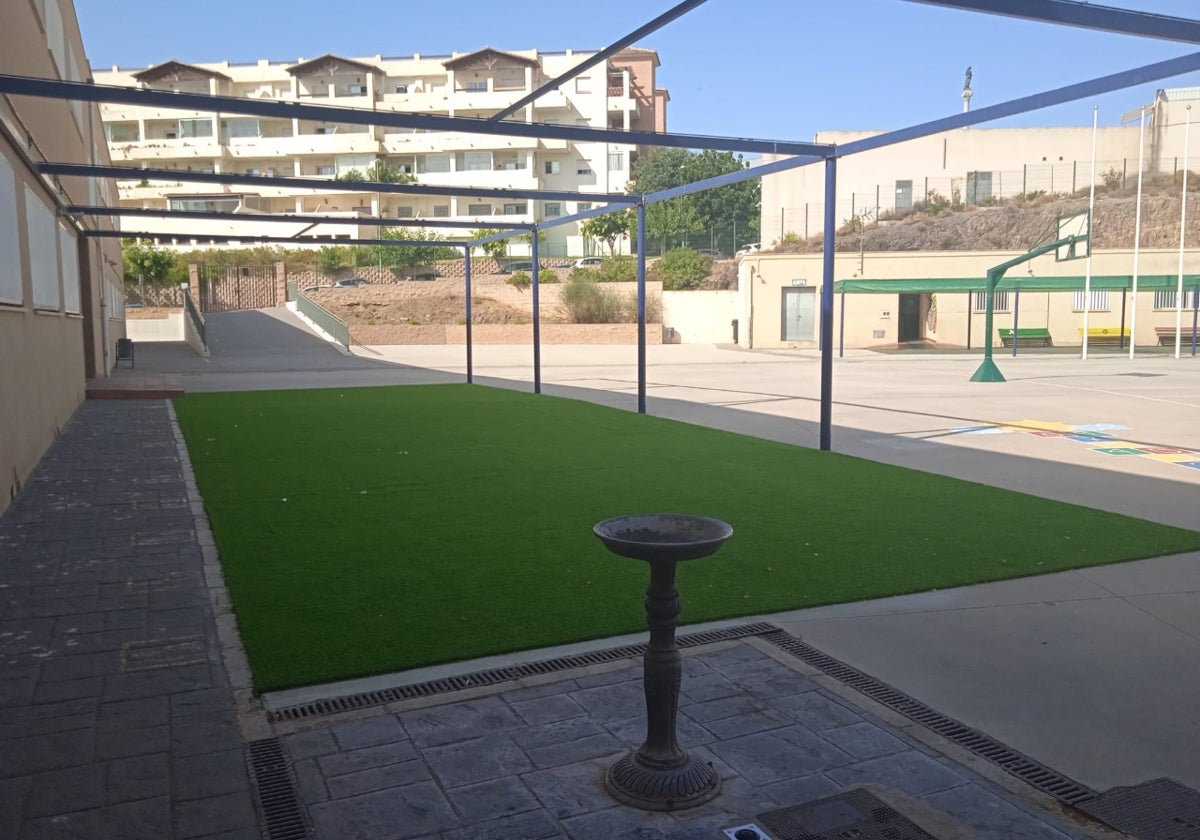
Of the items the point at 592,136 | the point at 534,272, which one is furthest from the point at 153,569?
the point at 534,272

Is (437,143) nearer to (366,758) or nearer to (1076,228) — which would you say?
(1076,228)

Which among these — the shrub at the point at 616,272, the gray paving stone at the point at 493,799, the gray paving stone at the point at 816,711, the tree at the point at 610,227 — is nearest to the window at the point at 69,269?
the gray paving stone at the point at 493,799

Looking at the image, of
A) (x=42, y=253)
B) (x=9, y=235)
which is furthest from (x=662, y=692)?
(x=42, y=253)

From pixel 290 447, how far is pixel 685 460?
4.79 meters

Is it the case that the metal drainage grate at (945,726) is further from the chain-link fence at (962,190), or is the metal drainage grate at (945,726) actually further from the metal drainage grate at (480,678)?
the chain-link fence at (962,190)

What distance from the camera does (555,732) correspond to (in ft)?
12.3

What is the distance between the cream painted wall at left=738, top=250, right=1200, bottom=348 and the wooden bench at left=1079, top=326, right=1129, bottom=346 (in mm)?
824

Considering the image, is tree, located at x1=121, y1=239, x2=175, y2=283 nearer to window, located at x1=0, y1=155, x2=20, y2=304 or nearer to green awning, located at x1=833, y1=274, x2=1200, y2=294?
green awning, located at x1=833, y1=274, x2=1200, y2=294

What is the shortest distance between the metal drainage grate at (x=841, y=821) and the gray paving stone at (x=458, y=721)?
1167mm

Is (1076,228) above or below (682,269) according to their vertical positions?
above

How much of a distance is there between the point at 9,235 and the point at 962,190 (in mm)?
52306

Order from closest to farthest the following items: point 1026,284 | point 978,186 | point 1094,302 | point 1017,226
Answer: point 1026,284 < point 1094,302 < point 1017,226 < point 978,186

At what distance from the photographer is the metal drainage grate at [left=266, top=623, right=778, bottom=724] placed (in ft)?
13.1

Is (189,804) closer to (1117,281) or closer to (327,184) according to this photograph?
(327,184)
